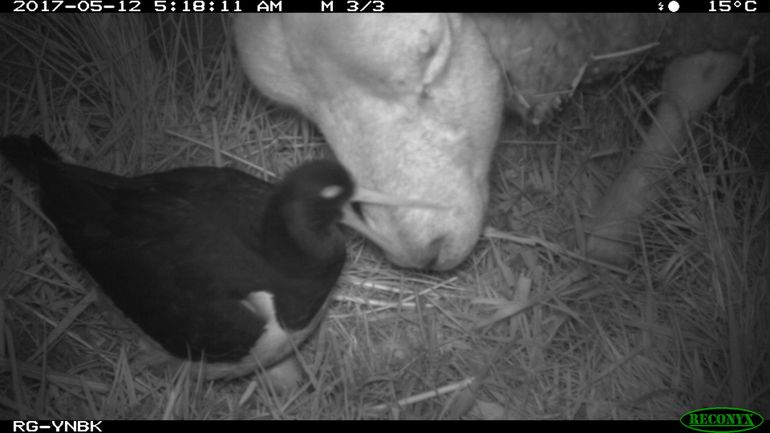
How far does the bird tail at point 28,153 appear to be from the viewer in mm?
1473

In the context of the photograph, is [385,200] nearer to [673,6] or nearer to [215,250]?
[215,250]

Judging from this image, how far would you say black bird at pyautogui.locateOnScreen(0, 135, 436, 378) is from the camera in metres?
1.24

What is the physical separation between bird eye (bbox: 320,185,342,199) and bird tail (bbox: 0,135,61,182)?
2.04 ft

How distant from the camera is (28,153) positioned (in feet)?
4.85

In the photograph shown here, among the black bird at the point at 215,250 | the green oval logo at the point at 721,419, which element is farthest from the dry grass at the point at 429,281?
the black bird at the point at 215,250

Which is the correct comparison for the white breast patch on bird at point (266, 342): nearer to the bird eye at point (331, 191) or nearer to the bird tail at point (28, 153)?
the bird eye at point (331, 191)

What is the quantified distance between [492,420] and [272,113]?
2.82ft

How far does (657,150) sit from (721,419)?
553 millimetres

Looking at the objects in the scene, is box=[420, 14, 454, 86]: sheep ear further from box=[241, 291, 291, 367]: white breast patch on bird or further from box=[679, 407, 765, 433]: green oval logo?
box=[679, 407, 765, 433]: green oval logo

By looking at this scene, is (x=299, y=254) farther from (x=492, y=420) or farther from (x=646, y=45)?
(x=646, y=45)

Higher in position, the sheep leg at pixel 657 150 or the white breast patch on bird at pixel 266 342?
the sheep leg at pixel 657 150

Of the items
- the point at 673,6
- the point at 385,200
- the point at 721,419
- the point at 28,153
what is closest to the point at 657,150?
the point at 673,6

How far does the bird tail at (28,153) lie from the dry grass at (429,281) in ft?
0.49

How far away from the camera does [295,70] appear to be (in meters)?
1.29
